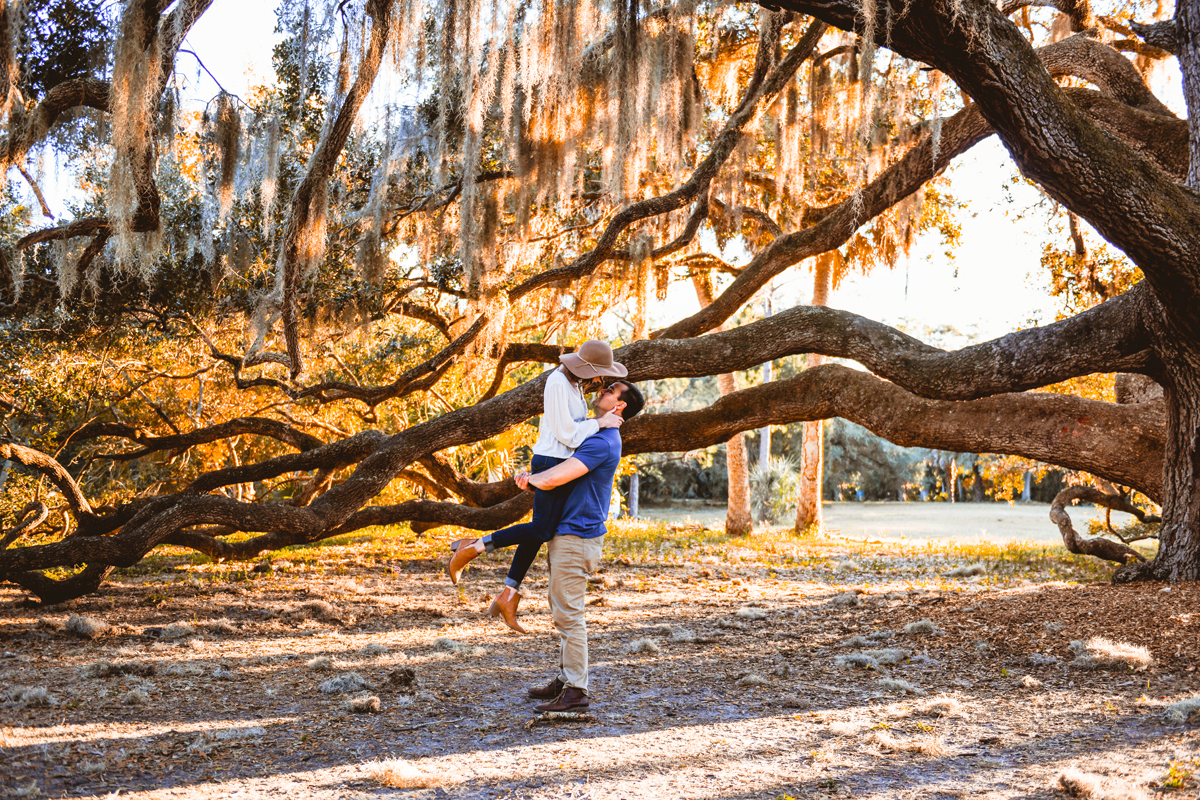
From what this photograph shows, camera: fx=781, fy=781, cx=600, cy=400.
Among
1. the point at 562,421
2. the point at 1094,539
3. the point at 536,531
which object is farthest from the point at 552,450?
the point at 1094,539

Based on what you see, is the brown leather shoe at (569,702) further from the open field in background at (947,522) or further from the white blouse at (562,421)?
the open field in background at (947,522)

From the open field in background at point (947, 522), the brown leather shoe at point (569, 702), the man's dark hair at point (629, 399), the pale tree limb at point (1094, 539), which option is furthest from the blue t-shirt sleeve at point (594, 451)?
the open field in background at point (947, 522)

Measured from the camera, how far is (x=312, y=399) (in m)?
10.1

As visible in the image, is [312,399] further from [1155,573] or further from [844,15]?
[1155,573]

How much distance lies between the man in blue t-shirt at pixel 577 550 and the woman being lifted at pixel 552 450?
6 cm

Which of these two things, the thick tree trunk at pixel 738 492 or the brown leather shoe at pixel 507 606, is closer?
the brown leather shoe at pixel 507 606

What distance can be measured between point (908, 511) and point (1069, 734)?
2317 cm

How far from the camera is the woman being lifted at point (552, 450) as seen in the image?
3.71m

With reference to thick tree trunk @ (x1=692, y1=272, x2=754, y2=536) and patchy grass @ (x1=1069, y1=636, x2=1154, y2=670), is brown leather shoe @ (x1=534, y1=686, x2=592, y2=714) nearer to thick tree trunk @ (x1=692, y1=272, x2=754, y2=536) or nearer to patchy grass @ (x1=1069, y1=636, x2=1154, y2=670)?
patchy grass @ (x1=1069, y1=636, x2=1154, y2=670)

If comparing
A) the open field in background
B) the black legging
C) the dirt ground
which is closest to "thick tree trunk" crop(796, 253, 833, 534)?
the open field in background

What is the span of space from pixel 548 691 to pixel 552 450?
1221 millimetres

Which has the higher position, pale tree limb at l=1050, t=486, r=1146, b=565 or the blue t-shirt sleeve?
the blue t-shirt sleeve

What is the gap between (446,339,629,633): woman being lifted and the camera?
371cm

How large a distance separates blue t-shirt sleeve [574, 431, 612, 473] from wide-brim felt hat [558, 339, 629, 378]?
1.07ft
